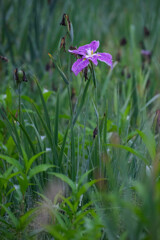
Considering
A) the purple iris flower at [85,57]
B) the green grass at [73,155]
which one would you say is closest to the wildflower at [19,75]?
the green grass at [73,155]

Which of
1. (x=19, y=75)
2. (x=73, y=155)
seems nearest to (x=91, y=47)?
(x=19, y=75)

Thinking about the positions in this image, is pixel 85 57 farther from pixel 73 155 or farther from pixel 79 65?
pixel 73 155

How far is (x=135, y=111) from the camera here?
203 centimetres

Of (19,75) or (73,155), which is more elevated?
(19,75)

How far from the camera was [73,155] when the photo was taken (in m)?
1.23

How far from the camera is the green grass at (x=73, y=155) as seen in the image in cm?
88

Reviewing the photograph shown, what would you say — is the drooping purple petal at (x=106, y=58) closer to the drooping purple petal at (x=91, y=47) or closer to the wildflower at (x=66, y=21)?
the drooping purple petal at (x=91, y=47)

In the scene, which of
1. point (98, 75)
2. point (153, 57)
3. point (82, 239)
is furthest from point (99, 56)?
point (153, 57)

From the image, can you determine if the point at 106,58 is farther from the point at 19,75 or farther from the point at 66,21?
the point at 19,75

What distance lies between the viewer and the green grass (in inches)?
34.6

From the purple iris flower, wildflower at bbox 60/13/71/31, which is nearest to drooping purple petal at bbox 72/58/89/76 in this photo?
the purple iris flower

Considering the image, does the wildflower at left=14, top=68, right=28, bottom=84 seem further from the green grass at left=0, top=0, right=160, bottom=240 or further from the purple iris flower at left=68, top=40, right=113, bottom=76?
the purple iris flower at left=68, top=40, right=113, bottom=76

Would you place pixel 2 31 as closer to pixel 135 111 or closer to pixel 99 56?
pixel 135 111

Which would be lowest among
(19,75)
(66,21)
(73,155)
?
(73,155)
